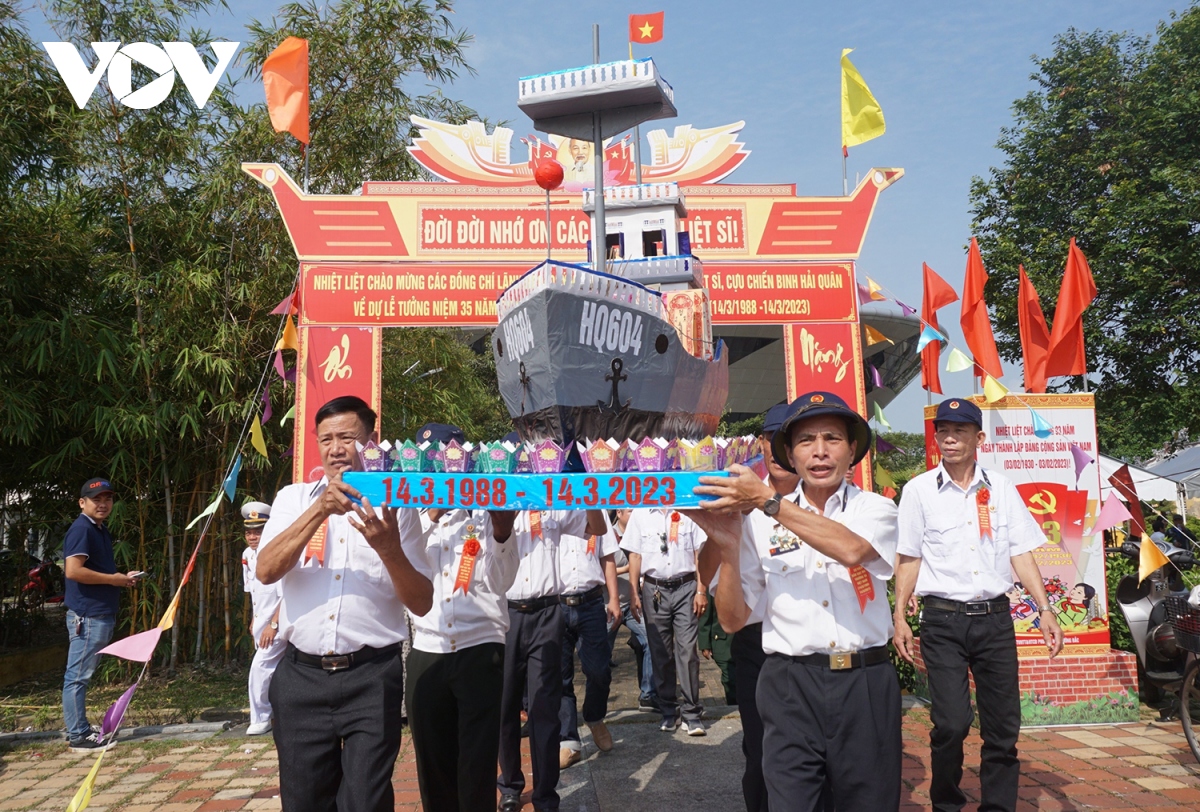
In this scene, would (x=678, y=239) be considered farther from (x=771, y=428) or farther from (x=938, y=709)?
(x=938, y=709)

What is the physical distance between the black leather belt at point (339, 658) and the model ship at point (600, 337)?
3.34 ft

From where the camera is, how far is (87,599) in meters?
6.16

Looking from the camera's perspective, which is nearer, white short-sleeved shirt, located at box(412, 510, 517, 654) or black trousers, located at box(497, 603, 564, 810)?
white short-sleeved shirt, located at box(412, 510, 517, 654)

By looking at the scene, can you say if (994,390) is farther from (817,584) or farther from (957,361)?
(817,584)

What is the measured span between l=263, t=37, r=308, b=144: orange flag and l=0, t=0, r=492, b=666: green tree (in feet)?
3.93

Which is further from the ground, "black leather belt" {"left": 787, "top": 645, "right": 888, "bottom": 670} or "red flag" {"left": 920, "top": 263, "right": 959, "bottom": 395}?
"red flag" {"left": 920, "top": 263, "right": 959, "bottom": 395}

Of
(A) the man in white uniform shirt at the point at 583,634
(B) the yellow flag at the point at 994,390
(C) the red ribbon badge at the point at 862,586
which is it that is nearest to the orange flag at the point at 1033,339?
(B) the yellow flag at the point at 994,390

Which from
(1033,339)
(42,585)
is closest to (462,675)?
(1033,339)

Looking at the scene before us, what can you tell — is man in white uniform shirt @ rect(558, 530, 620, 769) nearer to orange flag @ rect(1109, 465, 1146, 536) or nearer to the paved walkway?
the paved walkway

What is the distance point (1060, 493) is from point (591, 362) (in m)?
4.24

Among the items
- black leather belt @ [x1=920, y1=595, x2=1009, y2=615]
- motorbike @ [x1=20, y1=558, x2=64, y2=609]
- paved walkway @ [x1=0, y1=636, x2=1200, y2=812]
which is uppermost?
black leather belt @ [x1=920, y1=595, x2=1009, y2=615]

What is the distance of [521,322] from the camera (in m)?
3.56

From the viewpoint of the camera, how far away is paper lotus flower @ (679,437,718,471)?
2461mm

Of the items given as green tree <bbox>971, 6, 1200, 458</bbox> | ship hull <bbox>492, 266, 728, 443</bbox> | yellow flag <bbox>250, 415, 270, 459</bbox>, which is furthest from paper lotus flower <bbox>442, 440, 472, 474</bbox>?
green tree <bbox>971, 6, 1200, 458</bbox>
